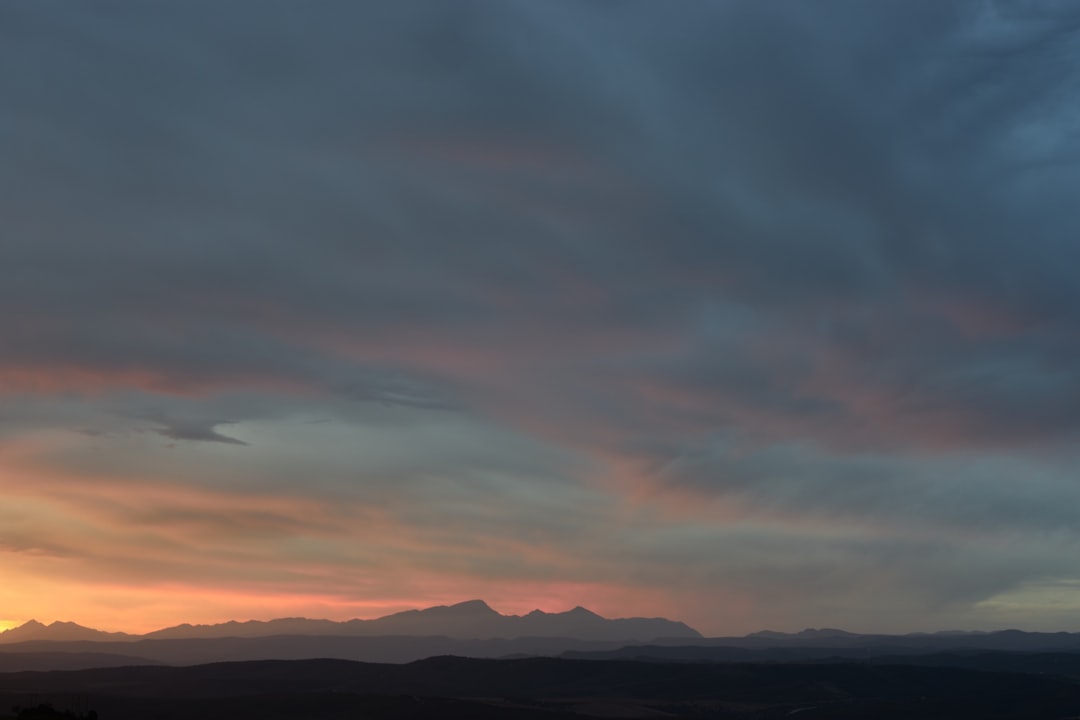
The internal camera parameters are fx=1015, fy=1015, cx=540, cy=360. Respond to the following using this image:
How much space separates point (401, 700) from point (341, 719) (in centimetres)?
2326

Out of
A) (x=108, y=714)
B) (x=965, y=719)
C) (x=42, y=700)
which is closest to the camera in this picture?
(x=108, y=714)

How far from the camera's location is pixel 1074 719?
19462 centimetres

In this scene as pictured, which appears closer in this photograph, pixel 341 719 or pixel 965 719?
pixel 341 719

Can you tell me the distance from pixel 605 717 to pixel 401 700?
39.0m

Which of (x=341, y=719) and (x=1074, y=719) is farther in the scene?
(x=1074, y=719)

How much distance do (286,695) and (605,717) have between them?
61848 mm

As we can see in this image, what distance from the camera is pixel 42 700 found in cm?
18475

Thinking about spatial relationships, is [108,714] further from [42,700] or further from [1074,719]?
[1074,719]

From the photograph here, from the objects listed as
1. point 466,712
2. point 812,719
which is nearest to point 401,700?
point 466,712

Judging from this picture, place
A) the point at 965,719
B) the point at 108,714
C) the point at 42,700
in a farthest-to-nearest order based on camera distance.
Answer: the point at 965,719, the point at 42,700, the point at 108,714

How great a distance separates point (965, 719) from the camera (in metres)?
198

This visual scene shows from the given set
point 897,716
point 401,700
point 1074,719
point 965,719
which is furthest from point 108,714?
point 1074,719

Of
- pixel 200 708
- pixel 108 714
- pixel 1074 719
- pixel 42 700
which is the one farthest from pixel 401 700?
pixel 1074 719

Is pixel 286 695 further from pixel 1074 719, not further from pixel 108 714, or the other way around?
pixel 1074 719
